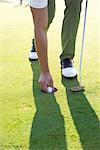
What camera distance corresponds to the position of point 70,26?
12.6ft

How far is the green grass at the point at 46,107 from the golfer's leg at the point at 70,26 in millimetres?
213

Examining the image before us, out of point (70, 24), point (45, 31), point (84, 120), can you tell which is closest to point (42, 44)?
point (45, 31)

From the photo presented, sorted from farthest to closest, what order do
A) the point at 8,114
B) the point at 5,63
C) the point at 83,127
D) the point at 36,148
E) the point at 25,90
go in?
the point at 5,63, the point at 25,90, the point at 8,114, the point at 83,127, the point at 36,148

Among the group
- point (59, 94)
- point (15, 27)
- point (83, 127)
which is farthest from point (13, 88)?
point (15, 27)

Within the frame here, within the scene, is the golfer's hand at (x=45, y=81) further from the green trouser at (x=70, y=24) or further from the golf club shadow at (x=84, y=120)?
the green trouser at (x=70, y=24)

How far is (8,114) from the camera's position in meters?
2.99

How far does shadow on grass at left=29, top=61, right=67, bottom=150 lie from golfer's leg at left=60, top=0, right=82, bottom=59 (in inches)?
24.0

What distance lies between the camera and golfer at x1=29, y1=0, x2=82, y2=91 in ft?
10.6

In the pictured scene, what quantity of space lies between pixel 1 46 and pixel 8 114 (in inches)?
82.2

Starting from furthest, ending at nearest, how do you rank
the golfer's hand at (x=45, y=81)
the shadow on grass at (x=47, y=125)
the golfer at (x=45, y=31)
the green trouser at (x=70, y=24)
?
the green trouser at (x=70, y=24) < the golfer's hand at (x=45, y=81) < the golfer at (x=45, y=31) < the shadow on grass at (x=47, y=125)

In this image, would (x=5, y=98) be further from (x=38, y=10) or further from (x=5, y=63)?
(x=5, y=63)

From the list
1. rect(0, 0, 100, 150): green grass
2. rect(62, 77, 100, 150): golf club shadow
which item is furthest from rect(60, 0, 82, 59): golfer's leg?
rect(62, 77, 100, 150): golf club shadow

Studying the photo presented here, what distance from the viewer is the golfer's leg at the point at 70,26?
375 cm

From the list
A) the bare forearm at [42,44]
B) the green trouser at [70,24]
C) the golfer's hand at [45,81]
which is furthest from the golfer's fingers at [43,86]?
the green trouser at [70,24]
